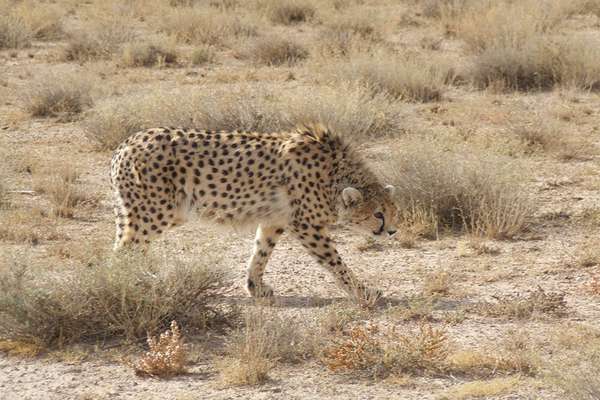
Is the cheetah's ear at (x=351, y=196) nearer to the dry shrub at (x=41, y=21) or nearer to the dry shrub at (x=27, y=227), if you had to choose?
the dry shrub at (x=27, y=227)

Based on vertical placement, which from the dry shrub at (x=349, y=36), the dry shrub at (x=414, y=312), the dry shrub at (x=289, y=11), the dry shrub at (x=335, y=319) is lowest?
the dry shrub at (x=289, y=11)

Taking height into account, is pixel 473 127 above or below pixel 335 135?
below

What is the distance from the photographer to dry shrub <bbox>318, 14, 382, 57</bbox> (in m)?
16.0

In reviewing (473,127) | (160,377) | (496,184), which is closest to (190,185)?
(160,377)

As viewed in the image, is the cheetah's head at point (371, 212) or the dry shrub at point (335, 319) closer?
the dry shrub at point (335, 319)

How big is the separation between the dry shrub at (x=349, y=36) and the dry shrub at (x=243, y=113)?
10.9ft

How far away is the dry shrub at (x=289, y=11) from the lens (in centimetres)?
1994

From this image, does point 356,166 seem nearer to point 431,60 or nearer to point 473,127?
point 473,127

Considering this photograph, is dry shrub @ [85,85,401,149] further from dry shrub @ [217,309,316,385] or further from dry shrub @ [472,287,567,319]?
dry shrub @ [217,309,316,385]

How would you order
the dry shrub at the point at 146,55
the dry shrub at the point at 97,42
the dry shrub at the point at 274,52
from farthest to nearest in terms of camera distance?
1. the dry shrub at the point at 97,42
2. the dry shrub at the point at 274,52
3. the dry shrub at the point at 146,55

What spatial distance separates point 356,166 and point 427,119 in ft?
17.6

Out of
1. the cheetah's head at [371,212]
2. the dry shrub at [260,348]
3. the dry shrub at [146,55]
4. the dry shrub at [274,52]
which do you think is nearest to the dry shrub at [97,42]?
the dry shrub at [146,55]

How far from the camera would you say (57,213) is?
939 centimetres

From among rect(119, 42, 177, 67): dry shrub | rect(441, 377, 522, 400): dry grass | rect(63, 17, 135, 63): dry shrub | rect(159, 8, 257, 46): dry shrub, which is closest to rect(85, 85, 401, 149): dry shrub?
rect(119, 42, 177, 67): dry shrub
